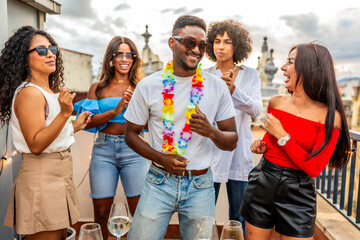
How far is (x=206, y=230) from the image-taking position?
105 centimetres

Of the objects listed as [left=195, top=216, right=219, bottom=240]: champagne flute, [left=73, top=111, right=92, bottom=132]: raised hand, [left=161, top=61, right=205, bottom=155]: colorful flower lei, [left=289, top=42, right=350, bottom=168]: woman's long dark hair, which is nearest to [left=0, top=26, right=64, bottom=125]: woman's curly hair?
[left=73, top=111, right=92, bottom=132]: raised hand

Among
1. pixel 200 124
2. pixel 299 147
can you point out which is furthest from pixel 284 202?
pixel 200 124

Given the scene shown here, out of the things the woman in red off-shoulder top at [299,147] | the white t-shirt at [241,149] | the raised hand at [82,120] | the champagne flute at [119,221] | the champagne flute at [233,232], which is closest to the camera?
the champagne flute at [233,232]

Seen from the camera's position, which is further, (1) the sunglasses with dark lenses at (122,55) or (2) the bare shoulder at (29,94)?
(1) the sunglasses with dark lenses at (122,55)

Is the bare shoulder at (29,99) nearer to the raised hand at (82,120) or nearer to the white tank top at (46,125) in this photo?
the white tank top at (46,125)

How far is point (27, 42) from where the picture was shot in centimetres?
170

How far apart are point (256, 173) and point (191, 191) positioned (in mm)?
422

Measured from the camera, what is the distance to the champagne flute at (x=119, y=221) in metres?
1.29

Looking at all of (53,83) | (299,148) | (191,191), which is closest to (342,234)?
(299,148)

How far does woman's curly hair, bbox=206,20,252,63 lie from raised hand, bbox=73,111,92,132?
114 cm

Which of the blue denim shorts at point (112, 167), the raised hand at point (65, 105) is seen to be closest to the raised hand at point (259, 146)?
the blue denim shorts at point (112, 167)

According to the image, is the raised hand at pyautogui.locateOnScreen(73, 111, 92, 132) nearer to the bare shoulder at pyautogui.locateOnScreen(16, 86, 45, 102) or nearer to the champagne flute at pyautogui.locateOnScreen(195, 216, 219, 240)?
the bare shoulder at pyautogui.locateOnScreen(16, 86, 45, 102)

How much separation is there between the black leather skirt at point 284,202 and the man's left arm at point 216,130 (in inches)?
11.7

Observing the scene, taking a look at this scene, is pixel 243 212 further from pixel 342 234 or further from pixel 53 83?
pixel 53 83
